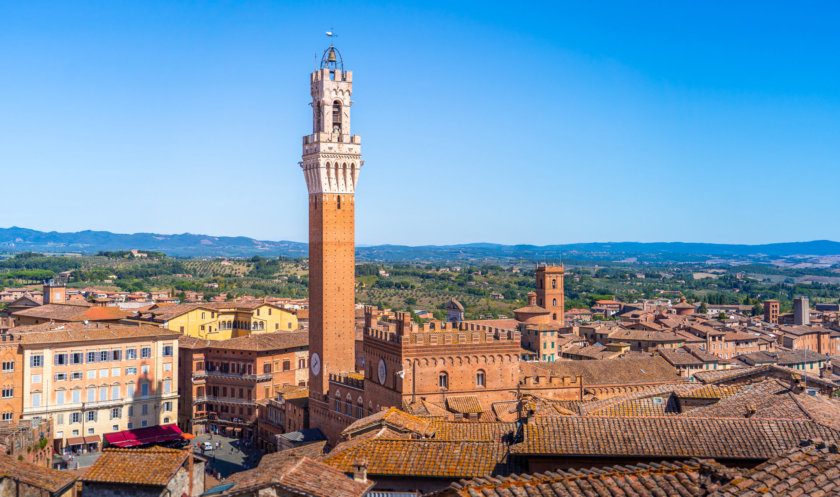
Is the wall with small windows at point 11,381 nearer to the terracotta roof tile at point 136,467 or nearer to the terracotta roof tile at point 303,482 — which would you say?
the terracotta roof tile at point 136,467

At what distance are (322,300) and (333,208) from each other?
587cm

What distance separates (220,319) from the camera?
76.1 meters

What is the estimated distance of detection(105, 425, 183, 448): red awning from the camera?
51469 millimetres

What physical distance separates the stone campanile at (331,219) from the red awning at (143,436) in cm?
956

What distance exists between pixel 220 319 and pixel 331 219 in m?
26.4

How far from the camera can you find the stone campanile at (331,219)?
5391cm

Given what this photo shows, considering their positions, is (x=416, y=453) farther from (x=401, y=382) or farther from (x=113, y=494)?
(x=401, y=382)

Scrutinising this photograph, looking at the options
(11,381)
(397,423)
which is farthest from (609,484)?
(11,381)

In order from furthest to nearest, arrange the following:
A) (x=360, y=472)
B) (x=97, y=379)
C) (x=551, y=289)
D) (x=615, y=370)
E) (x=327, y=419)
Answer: (x=551, y=289), (x=97, y=379), (x=615, y=370), (x=327, y=419), (x=360, y=472)

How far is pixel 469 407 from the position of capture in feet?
127

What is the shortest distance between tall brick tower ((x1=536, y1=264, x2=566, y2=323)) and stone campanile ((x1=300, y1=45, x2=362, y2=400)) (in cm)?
4988

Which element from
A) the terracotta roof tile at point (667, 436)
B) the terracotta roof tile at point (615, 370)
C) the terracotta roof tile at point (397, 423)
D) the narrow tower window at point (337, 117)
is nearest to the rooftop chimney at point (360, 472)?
the terracotta roof tile at point (667, 436)

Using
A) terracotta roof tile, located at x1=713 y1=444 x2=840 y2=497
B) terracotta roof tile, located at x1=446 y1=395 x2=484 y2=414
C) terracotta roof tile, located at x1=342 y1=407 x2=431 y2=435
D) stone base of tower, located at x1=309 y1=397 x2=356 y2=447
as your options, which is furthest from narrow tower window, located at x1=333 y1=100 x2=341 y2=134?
terracotta roof tile, located at x1=713 y1=444 x2=840 y2=497

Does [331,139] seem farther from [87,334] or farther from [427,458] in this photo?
[427,458]
